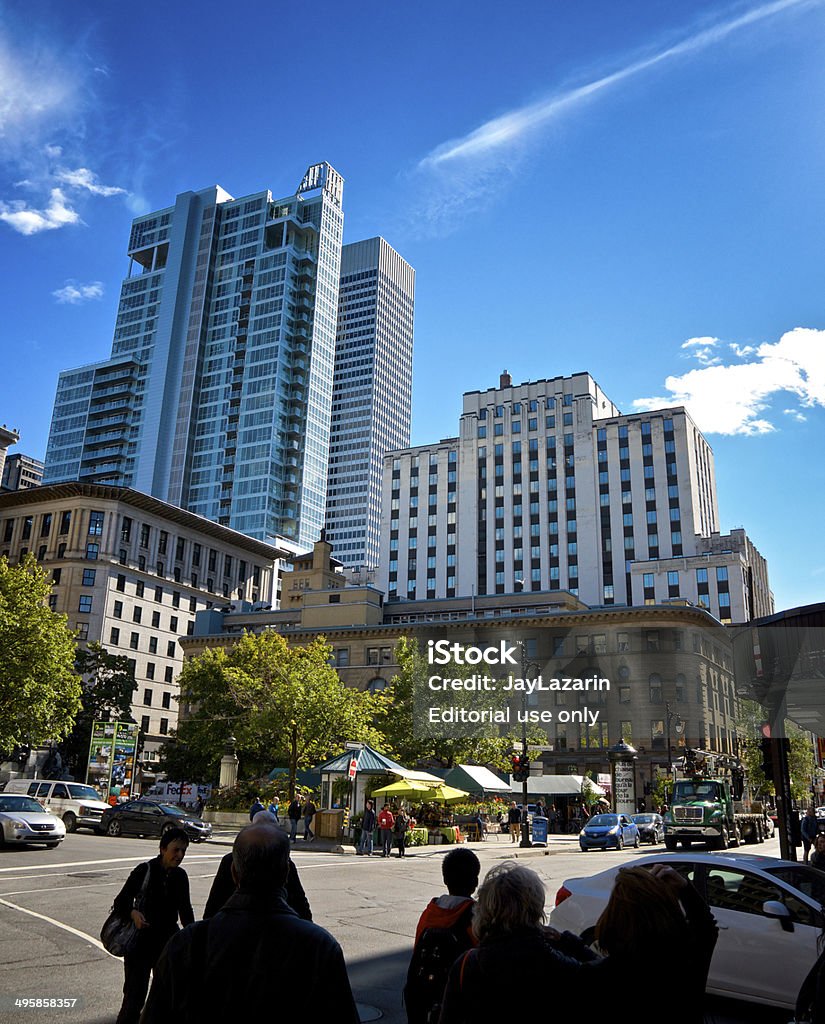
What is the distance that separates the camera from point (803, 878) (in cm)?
910

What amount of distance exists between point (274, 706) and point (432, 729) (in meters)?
13.3

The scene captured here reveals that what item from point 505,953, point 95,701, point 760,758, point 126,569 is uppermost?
point 126,569

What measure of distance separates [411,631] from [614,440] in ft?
163

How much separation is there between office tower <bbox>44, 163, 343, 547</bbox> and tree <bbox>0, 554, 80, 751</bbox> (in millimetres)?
95852

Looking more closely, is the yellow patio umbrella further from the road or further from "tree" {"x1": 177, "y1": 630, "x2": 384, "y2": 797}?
"tree" {"x1": 177, "y1": 630, "x2": 384, "y2": 797}

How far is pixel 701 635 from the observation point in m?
71.0

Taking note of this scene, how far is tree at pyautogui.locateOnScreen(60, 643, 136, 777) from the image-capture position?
68.8 meters

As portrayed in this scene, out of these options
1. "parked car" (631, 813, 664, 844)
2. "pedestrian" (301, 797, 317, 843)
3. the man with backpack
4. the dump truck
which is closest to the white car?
the man with backpack

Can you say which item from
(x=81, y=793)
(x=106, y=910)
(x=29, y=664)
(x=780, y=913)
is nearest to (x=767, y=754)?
(x=106, y=910)

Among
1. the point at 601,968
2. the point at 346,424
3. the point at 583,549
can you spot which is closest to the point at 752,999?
the point at 601,968

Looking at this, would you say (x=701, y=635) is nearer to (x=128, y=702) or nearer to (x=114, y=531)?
(x=128, y=702)

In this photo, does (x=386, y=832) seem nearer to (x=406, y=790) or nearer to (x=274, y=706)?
(x=406, y=790)

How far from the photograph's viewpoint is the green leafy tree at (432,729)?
51156 millimetres

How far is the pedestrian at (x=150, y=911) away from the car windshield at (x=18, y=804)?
20.9m
